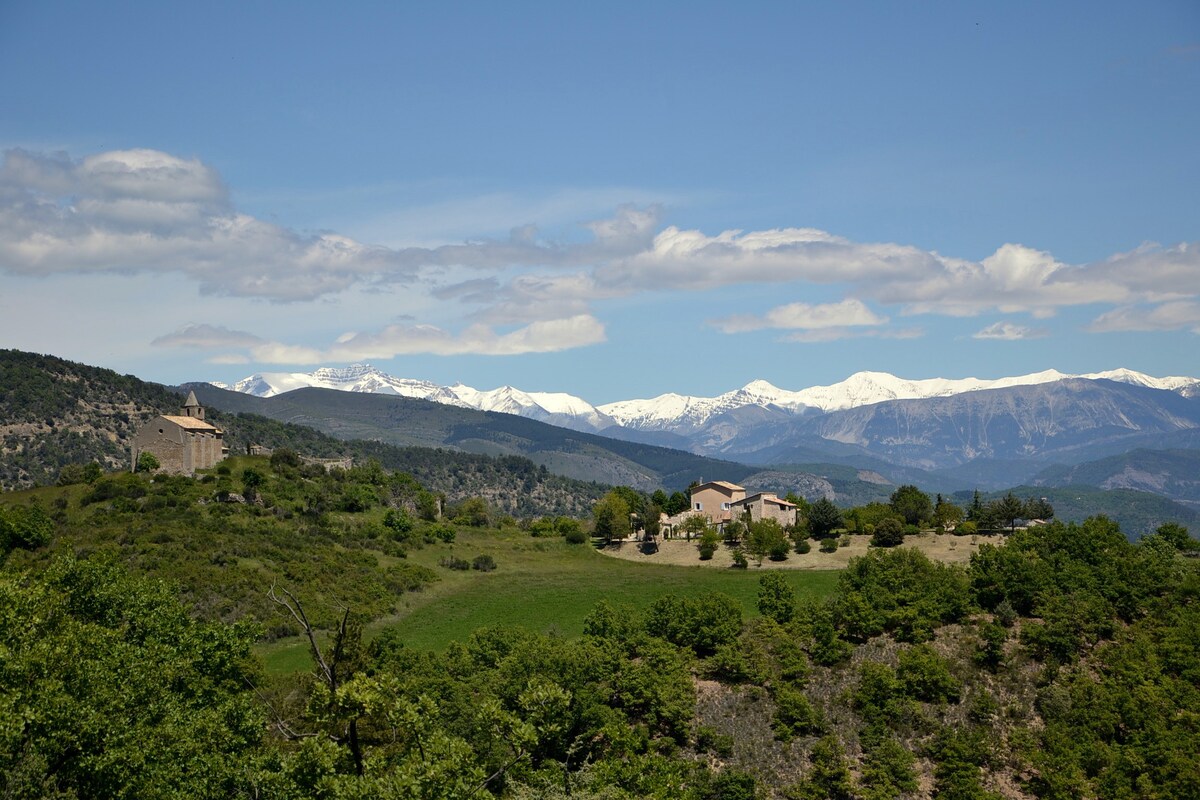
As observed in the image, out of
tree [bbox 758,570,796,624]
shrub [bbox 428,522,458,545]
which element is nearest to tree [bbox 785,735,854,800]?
tree [bbox 758,570,796,624]

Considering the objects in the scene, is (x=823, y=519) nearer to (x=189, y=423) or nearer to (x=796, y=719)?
(x=796, y=719)

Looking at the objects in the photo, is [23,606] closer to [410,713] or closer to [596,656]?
[410,713]

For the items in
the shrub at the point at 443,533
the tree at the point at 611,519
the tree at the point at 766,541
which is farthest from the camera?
the tree at the point at 611,519

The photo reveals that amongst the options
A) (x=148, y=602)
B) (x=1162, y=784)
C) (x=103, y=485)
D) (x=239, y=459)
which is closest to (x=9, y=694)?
(x=148, y=602)

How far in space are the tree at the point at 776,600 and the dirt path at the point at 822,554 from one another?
15017 mm

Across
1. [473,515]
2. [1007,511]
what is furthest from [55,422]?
[1007,511]

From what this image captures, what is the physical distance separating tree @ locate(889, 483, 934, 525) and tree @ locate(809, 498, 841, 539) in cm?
645

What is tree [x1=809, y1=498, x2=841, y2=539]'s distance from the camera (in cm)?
10981

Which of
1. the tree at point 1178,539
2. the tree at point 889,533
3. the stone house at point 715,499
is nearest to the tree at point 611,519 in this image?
the stone house at point 715,499

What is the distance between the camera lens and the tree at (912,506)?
358 feet

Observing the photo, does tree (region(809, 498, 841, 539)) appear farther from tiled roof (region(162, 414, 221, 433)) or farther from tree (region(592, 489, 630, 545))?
tiled roof (region(162, 414, 221, 433))

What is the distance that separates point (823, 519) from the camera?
110 meters

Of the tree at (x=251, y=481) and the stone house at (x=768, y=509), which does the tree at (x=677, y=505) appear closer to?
the stone house at (x=768, y=509)

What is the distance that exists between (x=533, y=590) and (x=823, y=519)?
32351 millimetres
